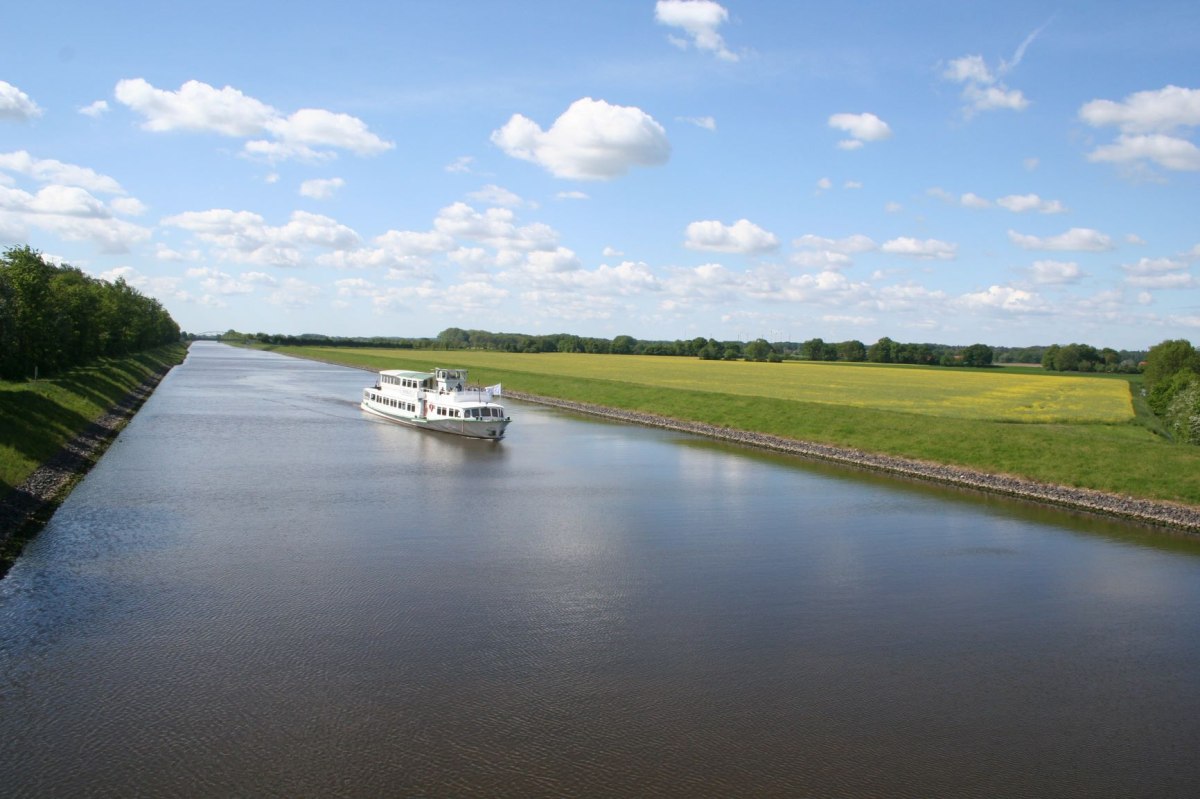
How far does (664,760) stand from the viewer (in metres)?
11.9

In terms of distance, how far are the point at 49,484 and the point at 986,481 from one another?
37.1 meters

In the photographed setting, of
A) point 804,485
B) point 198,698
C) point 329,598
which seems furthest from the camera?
point 804,485

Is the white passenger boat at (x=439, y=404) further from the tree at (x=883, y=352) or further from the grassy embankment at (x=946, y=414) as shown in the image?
the tree at (x=883, y=352)

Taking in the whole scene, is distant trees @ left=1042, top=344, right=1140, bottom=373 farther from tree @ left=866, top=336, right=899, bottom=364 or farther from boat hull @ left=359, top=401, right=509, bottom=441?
boat hull @ left=359, top=401, right=509, bottom=441

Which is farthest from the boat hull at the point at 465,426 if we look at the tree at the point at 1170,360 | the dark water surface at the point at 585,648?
the tree at the point at 1170,360

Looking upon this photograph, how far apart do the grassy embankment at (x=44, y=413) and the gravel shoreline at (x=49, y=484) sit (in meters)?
0.33

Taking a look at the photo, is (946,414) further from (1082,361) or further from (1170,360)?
(1082,361)

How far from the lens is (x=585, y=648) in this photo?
15.9m

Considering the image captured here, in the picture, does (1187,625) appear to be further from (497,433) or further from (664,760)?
A: (497,433)

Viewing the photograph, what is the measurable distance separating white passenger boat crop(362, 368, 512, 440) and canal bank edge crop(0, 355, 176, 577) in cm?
1667

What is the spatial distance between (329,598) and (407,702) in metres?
5.84

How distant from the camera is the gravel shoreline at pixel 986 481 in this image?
99.2 ft

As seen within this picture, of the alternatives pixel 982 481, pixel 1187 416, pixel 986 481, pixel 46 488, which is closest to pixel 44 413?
pixel 46 488

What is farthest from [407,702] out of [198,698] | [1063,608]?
[1063,608]
